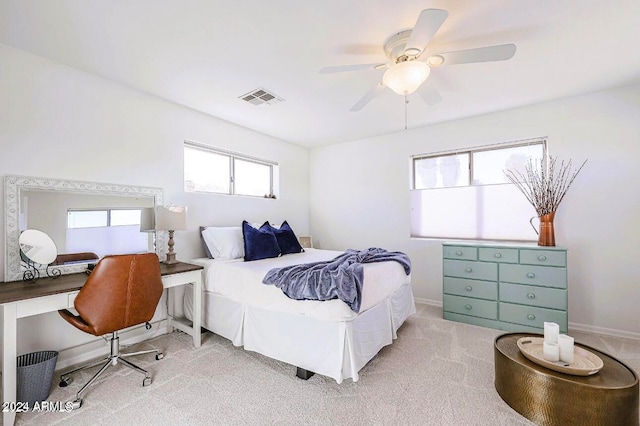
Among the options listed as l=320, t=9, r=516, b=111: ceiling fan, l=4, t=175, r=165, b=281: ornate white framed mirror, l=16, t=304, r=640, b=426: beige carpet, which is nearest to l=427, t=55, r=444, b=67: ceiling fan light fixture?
l=320, t=9, r=516, b=111: ceiling fan

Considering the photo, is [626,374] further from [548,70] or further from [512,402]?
[548,70]

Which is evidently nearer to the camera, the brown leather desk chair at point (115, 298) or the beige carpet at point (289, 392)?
the beige carpet at point (289, 392)

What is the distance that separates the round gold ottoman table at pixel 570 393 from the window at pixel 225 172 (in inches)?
137

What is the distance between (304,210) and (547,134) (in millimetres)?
3574

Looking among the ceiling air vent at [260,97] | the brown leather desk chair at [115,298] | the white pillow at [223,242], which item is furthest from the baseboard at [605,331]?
the brown leather desk chair at [115,298]

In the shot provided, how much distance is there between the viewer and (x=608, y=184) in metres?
2.89

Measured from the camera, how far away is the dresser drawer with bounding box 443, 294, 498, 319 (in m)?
3.07

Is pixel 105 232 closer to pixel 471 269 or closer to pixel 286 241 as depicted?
pixel 286 241

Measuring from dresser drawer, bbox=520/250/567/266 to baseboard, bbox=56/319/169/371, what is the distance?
3926mm

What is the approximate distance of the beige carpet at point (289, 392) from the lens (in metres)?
1.68

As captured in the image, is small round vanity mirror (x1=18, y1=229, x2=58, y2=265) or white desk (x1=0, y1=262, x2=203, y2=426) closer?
white desk (x1=0, y1=262, x2=203, y2=426)

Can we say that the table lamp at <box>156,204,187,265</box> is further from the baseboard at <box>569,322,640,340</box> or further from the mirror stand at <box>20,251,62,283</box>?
the baseboard at <box>569,322,640,340</box>

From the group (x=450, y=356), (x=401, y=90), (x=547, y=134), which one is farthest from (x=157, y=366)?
(x=547, y=134)

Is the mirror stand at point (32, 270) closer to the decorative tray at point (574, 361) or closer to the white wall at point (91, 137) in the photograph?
the white wall at point (91, 137)
